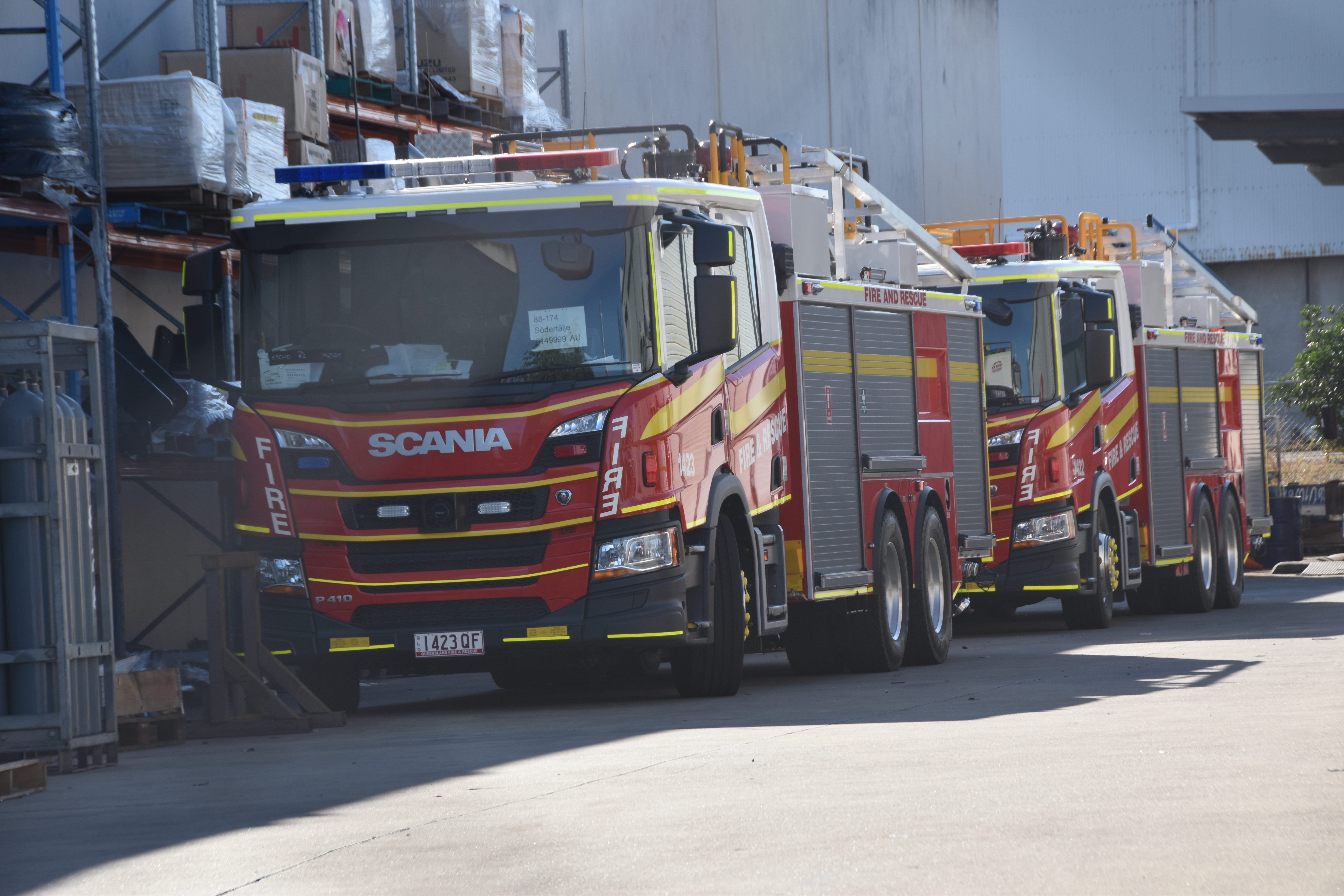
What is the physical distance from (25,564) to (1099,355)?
1157cm

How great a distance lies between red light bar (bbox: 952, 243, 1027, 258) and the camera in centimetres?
1984

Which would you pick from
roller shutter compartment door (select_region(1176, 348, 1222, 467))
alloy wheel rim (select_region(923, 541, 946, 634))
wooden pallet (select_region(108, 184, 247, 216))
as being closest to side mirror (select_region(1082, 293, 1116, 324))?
roller shutter compartment door (select_region(1176, 348, 1222, 467))

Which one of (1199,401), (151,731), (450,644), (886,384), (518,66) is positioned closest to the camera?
(151,731)

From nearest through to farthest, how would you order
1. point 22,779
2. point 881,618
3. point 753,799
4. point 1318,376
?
1. point 753,799
2. point 22,779
3. point 881,618
4. point 1318,376

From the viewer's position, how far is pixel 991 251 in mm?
19875

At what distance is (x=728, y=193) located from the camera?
13.1 metres

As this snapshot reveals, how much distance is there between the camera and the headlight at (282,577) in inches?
468

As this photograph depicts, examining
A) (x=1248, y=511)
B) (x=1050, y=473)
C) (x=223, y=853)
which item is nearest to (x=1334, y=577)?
(x=1248, y=511)

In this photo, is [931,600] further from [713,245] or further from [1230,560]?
[1230,560]

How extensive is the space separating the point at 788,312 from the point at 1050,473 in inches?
227

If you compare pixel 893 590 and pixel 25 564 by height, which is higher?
pixel 25 564

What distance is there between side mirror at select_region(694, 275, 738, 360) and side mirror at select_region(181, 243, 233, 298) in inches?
106

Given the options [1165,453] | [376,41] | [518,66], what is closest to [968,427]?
[1165,453]

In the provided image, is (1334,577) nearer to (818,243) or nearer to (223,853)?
(818,243)
